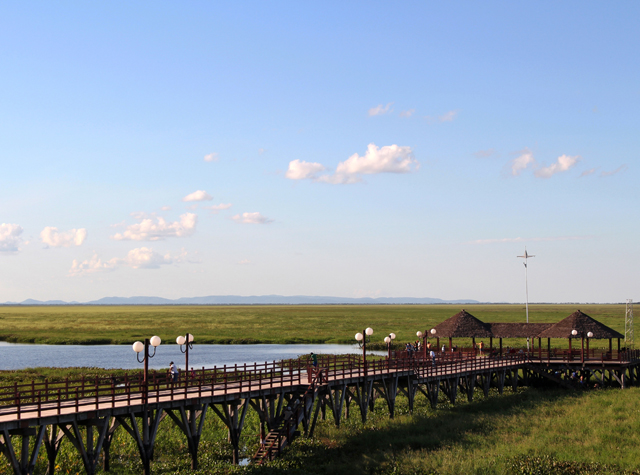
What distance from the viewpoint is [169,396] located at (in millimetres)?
27328

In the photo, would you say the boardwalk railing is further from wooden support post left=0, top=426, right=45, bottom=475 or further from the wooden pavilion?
the wooden pavilion

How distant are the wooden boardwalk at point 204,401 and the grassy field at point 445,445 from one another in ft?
3.61

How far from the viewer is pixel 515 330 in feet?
171

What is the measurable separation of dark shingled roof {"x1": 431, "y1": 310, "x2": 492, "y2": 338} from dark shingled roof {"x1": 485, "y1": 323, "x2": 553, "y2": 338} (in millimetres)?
743

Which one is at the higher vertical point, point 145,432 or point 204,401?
point 204,401

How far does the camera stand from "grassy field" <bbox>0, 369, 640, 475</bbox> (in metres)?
26.4

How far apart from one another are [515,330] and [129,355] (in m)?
47.0

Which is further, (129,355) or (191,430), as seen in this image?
(129,355)

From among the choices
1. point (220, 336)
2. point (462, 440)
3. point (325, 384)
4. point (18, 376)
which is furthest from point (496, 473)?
point (220, 336)

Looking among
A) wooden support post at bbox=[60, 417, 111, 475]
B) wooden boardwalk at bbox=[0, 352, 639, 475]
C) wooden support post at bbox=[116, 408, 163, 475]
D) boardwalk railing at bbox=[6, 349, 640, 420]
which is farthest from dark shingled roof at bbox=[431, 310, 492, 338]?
wooden support post at bbox=[60, 417, 111, 475]

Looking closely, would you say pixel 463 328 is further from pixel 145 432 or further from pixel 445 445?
pixel 145 432

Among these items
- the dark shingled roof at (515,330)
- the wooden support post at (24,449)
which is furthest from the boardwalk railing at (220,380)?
the dark shingled roof at (515,330)

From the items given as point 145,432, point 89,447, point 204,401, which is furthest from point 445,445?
point 89,447

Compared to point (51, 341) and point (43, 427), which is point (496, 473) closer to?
point (43, 427)
